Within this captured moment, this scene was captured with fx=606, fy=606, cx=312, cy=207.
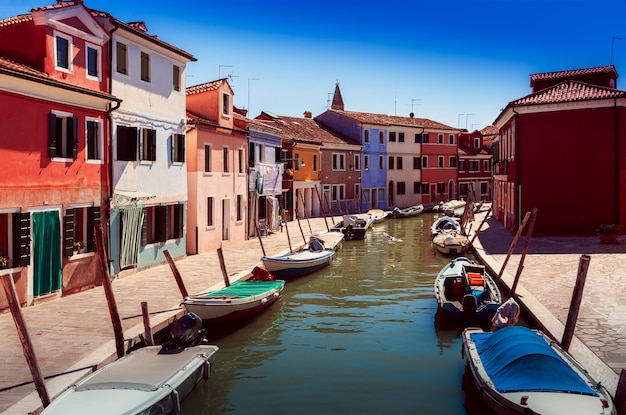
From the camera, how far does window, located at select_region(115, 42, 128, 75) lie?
1970cm

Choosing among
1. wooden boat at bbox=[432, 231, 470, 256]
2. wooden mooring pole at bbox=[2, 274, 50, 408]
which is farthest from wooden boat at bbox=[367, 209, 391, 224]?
wooden mooring pole at bbox=[2, 274, 50, 408]

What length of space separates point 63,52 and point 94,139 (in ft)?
9.01

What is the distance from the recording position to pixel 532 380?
907cm

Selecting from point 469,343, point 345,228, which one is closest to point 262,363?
point 469,343

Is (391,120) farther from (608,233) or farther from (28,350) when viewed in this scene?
(28,350)

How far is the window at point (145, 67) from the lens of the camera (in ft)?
70.2

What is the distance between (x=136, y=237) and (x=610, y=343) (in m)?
14.8

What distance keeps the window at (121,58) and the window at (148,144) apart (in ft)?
7.18

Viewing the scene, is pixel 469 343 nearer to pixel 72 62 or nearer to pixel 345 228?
pixel 72 62

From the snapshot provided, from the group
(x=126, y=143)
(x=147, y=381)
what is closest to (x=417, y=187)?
(x=126, y=143)

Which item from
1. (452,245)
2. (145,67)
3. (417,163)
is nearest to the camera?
(145,67)

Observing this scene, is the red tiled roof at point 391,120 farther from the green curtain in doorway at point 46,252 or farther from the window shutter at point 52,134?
the green curtain in doorway at point 46,252

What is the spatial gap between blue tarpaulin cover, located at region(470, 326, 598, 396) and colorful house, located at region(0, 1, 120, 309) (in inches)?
441

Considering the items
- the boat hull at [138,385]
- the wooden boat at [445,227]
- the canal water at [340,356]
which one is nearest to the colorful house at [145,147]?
the canal water at [340,356]
